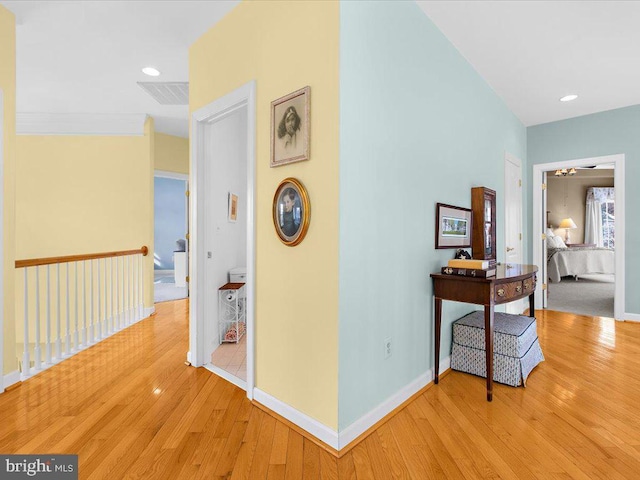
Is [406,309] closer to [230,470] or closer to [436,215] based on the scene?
[436,215]

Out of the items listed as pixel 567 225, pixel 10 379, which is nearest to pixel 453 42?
pixel 10 379

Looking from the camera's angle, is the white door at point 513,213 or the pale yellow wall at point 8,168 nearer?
the pale yellow wall at point 8,168

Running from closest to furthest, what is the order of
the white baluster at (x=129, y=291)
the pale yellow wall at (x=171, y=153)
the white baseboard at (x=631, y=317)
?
the white baseboard at (x=631, y=317) < the white baluster at (x=129, y=291) < the pale yellow wall at (x=171, y=153)

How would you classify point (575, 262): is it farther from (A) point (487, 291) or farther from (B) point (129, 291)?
(B) point (129, 291)

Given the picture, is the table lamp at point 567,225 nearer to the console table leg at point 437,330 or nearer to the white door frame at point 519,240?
the white door frame at point 519,240

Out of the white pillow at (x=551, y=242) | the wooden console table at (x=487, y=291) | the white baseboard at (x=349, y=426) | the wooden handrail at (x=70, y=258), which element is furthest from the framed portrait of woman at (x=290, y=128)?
the white pillow at (x=551, y=242)

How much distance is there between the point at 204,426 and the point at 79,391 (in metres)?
1.15

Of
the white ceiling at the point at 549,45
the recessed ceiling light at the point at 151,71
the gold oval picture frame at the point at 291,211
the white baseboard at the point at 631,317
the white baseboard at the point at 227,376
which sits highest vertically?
the recessed ceiling light at the point at 151,71

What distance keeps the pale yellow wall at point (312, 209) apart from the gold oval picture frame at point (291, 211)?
38 mm

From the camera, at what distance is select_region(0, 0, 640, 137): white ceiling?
2.36 m

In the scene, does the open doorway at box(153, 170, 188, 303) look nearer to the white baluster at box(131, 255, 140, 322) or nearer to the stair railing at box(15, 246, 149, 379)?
the stair railing at box(15, 246, 149, 379)

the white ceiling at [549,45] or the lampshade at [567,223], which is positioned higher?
the white ceiling at [549,45]

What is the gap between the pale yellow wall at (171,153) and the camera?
528cm

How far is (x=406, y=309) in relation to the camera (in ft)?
6.98
